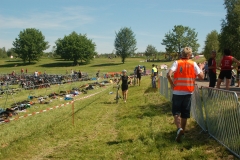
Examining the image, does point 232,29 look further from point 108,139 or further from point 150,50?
point 150,50

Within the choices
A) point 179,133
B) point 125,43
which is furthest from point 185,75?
point 125,43

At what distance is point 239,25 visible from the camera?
4197cm

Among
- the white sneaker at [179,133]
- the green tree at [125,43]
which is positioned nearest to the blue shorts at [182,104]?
the white sneaker at [179,133]

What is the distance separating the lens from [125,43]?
3428 inches

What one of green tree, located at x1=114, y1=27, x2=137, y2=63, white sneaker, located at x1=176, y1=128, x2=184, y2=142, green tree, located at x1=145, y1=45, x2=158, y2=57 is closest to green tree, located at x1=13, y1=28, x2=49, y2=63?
green tree, located at x1=114, y1=27, x2=137, y2=63

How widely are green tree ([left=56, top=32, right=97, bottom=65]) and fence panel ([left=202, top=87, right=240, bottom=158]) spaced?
2880 inches

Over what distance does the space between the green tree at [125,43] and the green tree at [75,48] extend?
9021 millimetres

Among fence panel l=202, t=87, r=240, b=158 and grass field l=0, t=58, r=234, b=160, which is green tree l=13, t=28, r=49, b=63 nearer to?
grass field l=0, t=58, r=234, b=160

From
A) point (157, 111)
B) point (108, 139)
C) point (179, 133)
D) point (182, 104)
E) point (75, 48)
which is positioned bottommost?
point (108, 139)

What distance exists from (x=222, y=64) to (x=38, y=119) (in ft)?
25.1

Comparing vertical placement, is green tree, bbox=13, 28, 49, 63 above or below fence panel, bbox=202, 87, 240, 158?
above

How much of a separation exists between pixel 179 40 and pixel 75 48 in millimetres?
38511

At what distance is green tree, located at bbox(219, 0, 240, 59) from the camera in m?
42.2

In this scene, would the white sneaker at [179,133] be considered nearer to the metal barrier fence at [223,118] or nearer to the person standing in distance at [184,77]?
the person standing in distance at [184,77]
